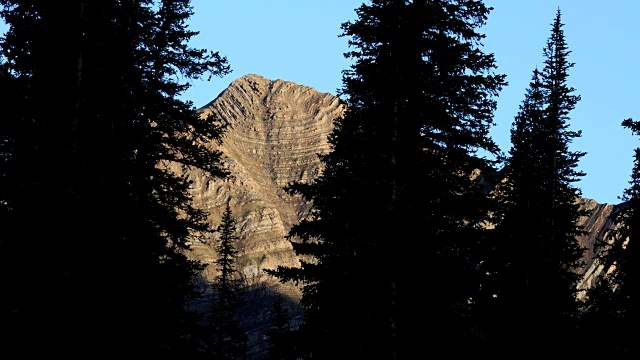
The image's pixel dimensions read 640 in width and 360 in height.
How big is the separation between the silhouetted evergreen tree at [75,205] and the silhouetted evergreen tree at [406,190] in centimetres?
400

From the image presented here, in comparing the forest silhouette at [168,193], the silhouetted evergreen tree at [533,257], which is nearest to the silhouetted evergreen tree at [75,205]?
the forest silhouette at [168,193]

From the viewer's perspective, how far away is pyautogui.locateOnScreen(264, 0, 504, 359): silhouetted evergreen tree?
1341 cm

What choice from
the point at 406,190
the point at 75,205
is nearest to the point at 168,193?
the point at 75,205

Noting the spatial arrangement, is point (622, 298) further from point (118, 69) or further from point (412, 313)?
point (118, 69)

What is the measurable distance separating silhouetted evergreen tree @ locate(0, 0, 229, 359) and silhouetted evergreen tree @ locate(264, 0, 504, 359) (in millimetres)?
4001

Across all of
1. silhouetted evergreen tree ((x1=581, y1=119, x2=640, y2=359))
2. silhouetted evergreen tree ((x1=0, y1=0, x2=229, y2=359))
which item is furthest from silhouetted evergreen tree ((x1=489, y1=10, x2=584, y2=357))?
silhouetted evergreen tree ((x1=0, y1=0, x2=229, y2=359))

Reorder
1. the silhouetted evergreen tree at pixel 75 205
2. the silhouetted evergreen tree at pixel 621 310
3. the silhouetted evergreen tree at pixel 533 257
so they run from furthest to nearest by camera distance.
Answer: the silhouetted evergreen tree at pixel 533 257, the silhouetted evergreen tree at pixel 621 310, the silhouetted evergreen tree at pixel 75 205

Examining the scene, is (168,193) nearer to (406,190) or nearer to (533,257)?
(406,190)

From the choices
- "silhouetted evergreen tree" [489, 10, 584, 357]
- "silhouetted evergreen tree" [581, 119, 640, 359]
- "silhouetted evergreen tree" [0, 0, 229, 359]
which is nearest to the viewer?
"silhouetted evergreen tree" [0, 0, 229, 359]

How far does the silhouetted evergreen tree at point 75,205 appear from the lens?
12297 millimetres

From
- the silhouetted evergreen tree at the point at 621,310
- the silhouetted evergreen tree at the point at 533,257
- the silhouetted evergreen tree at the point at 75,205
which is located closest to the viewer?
the silhouetted evergreen tree at the point at 75,205

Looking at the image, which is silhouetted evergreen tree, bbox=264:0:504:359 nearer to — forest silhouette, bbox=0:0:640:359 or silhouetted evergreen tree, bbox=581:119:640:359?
forest silhouette, bbox=0:0:640:359

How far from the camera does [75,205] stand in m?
12.2

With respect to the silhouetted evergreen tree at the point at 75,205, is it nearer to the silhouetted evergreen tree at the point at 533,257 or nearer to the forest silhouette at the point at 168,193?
the forest silhouette at the point at 168,193
